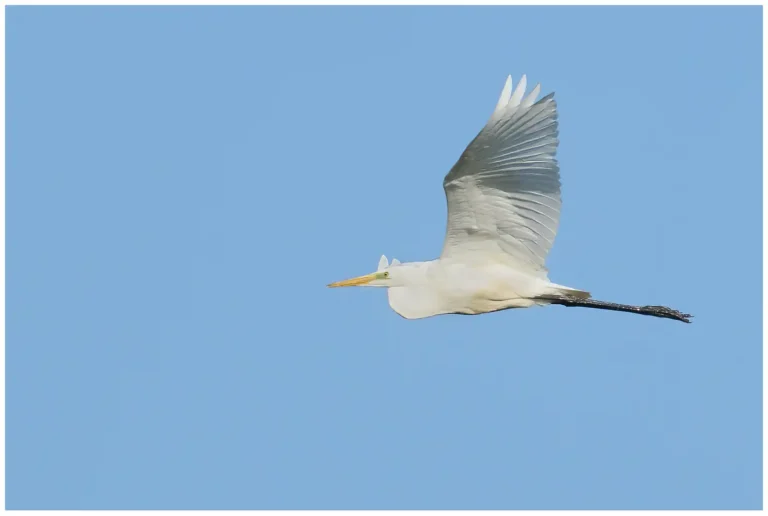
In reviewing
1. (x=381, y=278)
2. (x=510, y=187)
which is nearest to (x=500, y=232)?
(x=510, y=187)

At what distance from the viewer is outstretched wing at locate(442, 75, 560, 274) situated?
34.8 feet

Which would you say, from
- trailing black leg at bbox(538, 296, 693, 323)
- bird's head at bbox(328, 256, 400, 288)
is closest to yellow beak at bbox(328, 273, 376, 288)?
bird's head at bbox(328, 256, 400, 288)

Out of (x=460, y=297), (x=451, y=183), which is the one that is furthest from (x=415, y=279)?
(x=451, y=183)

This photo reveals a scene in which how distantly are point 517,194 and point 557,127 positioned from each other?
0.66 meters

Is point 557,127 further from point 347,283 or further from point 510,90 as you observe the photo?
point 347,283

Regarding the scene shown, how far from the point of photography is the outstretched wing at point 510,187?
10617 mm

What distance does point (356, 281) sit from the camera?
12.3 metres

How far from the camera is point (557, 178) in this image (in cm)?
1085

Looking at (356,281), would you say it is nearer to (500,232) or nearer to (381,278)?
(381,278)

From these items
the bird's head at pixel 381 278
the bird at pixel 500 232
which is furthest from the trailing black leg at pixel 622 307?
the bird's head at pixel 381 278

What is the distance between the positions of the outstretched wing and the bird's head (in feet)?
1.94

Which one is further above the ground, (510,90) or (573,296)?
(510,90)

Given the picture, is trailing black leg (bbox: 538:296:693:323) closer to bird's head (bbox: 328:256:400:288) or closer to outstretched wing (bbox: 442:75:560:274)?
outstretched wing (bbox: 442:75:560:274)

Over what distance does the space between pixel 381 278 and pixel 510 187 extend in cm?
166
